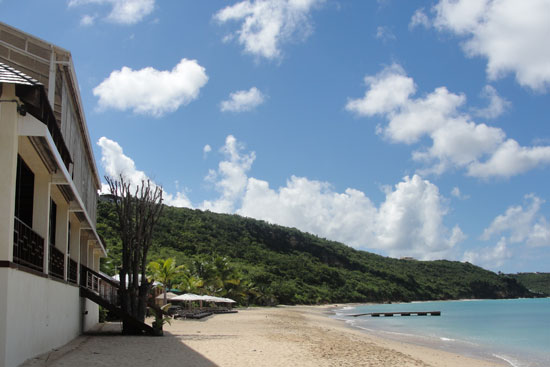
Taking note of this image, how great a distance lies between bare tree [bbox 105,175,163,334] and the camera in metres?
17.2

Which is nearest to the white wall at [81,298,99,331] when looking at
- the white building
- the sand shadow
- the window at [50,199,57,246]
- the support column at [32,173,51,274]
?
the white building

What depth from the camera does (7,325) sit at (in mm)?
7254

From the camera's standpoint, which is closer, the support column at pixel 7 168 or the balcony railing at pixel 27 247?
the support column at pixel 7 168

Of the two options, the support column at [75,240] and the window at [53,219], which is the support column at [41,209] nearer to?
the window at [53,219]

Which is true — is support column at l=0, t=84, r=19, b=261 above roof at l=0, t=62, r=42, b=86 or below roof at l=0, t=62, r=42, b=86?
below

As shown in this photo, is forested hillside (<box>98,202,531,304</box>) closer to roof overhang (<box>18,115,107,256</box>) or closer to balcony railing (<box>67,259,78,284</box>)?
balcony railing (<box>67,259,78,284</box>)

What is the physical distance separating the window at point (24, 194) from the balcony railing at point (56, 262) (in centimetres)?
90

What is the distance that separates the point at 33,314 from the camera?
8.93 metres

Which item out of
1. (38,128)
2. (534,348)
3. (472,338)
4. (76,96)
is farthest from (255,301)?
(38,128)

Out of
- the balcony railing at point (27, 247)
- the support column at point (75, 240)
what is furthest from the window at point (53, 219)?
the balcony railing at point (27, 247)

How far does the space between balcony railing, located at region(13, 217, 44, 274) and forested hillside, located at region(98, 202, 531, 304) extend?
29.8m

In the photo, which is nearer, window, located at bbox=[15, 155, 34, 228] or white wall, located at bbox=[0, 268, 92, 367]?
white wall, located at bbox=[0, 268, 92, 367]

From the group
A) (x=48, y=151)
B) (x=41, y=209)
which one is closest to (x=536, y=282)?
(x=41, y=209)

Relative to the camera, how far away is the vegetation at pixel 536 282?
16400 cm
